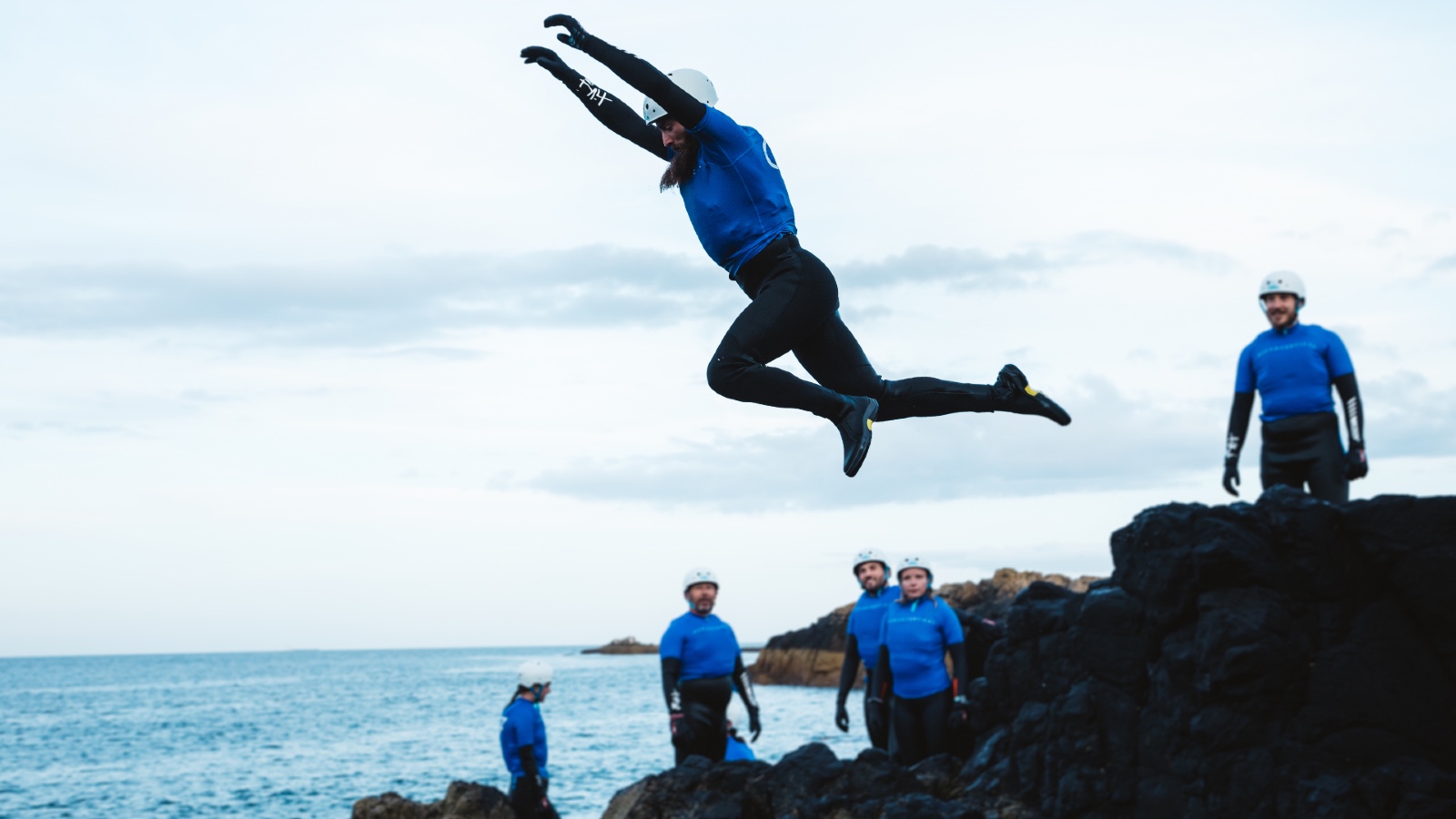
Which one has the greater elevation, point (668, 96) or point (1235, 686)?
point (668, 96)

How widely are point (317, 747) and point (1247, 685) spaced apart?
165 ft

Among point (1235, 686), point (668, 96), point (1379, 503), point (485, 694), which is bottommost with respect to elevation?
point (485, 694)

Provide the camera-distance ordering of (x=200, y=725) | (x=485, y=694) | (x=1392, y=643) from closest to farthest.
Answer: (x=1392, y=643) < (x=200, y=725) < (x=485, y=694)

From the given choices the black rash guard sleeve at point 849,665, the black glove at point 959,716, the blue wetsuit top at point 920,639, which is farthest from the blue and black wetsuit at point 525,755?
the black glove at point 959,716

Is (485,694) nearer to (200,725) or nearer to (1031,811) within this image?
(200,725)

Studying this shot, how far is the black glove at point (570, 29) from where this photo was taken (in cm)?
506

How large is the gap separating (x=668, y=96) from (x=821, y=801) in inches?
313

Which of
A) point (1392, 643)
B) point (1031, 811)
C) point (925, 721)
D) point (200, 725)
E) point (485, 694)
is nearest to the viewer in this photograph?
point (1392, 643)

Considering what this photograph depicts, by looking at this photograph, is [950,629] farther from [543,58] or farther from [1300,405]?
[543,58]

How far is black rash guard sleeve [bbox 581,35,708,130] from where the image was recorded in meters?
4.93

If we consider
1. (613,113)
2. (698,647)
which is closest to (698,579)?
(698,647)

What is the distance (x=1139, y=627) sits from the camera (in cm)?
1106

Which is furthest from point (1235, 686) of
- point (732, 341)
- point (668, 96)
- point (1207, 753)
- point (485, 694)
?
point (485, 694)

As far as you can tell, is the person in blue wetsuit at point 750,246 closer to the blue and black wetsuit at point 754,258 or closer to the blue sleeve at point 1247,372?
the blue and black wetsuit at point 754,258
